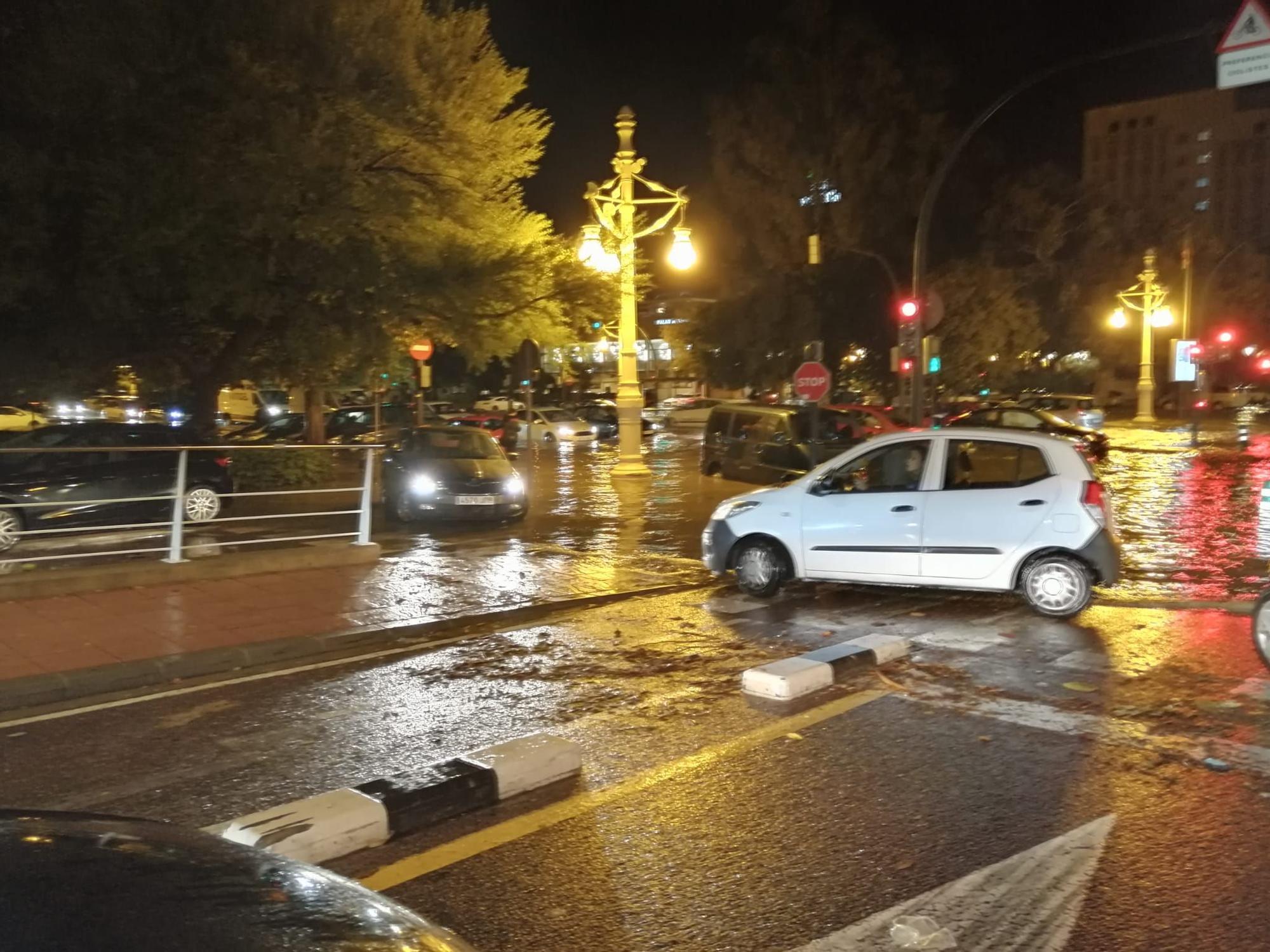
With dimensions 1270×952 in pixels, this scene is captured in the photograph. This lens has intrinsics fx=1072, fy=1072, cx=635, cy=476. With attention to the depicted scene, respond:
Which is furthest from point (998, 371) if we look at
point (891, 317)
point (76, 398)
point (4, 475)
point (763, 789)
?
point (763, 789)

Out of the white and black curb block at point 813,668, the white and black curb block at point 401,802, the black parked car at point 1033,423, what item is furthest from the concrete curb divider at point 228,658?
the black parked car at point 1033,423

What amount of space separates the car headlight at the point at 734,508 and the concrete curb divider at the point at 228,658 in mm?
1573

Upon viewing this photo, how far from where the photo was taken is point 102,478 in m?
14.3

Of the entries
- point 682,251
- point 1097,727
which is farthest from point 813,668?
point 682,251

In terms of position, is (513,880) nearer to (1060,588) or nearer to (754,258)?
(1060,588)

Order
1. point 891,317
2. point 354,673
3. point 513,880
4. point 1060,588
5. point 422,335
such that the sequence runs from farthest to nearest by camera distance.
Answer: point 891,317 → point 422,335 → point 1060,588 → point 354,673 → point 513,880

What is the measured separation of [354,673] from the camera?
7766 mm

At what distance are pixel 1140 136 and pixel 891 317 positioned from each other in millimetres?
111123

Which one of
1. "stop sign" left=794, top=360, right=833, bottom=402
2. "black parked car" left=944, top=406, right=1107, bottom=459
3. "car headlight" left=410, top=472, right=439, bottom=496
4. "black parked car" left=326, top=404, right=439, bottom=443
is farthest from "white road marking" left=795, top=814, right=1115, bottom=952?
"black parked car" left=326, top=404, right=439, bottom=443

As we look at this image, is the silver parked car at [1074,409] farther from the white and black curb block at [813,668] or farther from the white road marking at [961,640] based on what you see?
the white and black curb block at [813,668]

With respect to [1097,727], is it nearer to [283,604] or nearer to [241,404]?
[283,604]

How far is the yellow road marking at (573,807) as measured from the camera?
4398 millimetres

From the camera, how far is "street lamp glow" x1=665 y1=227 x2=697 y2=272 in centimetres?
2231

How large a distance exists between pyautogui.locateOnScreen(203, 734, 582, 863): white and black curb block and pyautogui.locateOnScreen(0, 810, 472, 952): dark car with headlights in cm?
141
